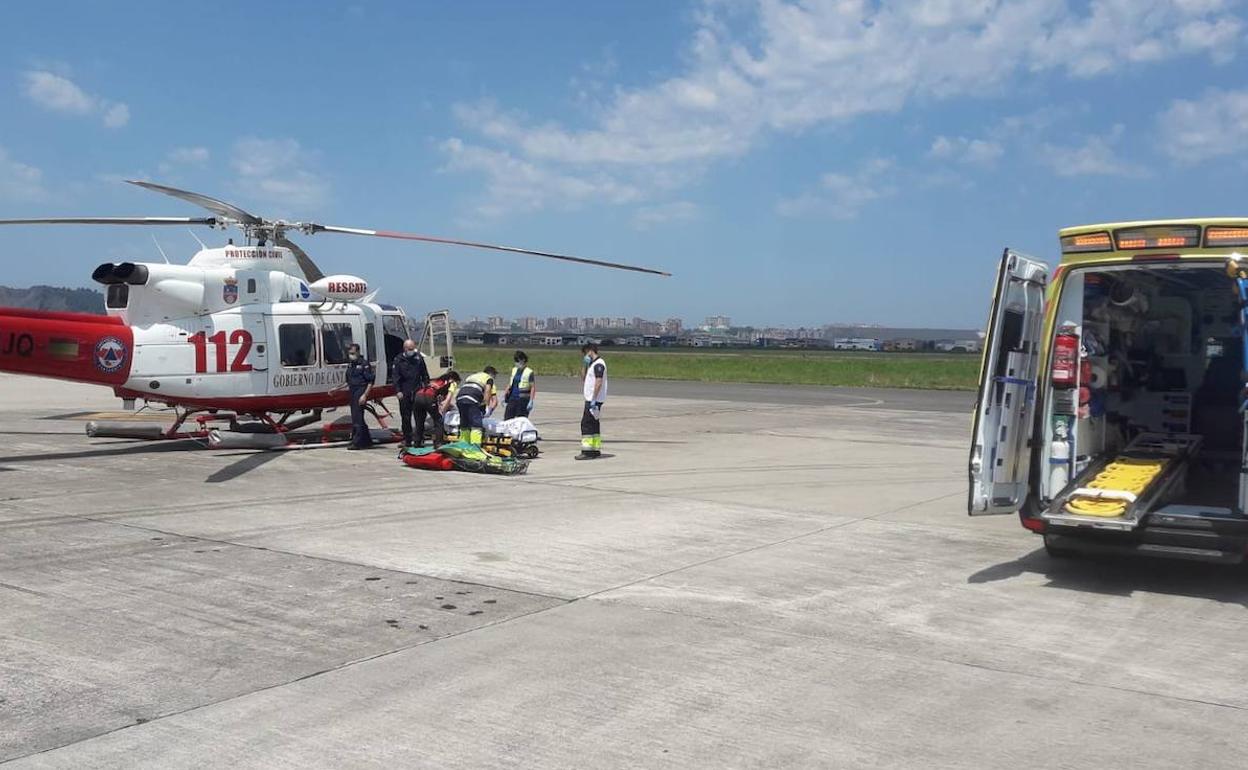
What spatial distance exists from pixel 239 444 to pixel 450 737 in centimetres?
1181

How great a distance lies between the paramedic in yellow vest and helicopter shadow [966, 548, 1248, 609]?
7369 millimetres

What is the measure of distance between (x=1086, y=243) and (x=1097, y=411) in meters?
1.92

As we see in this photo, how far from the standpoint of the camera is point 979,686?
5.38 metres

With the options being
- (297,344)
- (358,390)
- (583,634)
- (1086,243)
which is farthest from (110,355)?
(1086,243)

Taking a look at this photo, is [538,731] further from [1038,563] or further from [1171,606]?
[1038,563]

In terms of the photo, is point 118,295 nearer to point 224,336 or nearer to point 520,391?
point 224,336

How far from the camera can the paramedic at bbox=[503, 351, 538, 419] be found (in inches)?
594

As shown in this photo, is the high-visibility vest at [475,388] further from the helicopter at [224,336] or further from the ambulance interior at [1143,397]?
the ambulance interior at [1143,397]

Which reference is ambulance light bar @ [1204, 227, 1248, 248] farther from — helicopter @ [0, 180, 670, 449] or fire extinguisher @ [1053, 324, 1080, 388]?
helicopter @ [0, 180, 670, 449]

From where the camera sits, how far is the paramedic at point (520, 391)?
49.5 feet

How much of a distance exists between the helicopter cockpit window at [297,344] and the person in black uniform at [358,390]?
67cm

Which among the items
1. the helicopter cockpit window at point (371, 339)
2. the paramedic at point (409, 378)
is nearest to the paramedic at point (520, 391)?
the paramedic at point (409, 378)

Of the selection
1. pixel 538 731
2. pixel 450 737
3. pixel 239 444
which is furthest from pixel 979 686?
pixel 239 444

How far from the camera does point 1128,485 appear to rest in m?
8.20
